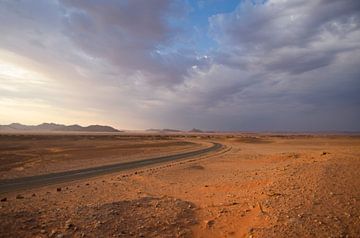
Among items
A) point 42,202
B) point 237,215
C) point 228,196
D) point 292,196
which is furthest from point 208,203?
point 42,202

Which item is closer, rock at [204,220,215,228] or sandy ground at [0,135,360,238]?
sandy ground at [0,135,360,238]

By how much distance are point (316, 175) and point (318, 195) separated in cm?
363

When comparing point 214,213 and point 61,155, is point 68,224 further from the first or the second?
point 61,155

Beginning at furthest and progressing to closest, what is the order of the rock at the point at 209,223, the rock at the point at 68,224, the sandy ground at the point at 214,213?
the rock at the point at 209,223, the rock at the point at 68,224, the sandy ground at the point at 214,213

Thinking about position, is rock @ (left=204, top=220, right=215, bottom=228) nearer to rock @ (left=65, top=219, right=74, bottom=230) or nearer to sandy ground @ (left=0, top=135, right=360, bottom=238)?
sandy ground @ (left=0, top=135, right=360, bottom=238)

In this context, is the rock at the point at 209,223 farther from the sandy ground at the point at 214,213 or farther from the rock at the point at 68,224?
the rock at the point at 68,224

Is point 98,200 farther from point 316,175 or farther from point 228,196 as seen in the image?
point 316,175

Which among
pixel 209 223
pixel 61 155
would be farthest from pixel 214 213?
pixel 61 155

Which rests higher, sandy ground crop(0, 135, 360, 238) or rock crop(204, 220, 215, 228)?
sandy ground crop(0, 135, 360, 238)

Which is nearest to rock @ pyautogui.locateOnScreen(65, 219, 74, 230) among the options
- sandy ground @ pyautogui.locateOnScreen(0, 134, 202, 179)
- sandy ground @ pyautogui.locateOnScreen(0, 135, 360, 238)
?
sandy ground @ pyautogui.locateOnScreen(0, 135, 360, 238)

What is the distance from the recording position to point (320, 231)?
719 cm

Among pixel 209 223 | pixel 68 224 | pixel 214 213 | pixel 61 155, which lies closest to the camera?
pixel 68 224

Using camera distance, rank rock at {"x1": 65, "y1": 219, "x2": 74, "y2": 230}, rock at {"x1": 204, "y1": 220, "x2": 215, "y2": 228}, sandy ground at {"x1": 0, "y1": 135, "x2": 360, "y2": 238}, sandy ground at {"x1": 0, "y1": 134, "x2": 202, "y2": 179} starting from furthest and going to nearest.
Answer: sandy ground at {"x1": 0, "y1": 134, "x2": 202, "y2": 179}
rock at {"x1": 204, "y1": 220, "x2": 215, "y2": 228}
rock at {"x1": 65, "y1": 219, "x2": 74, "y2": 230}
sandy ground at {"x1": 0, "y1": 135, "x2": 360, "y2": 238}

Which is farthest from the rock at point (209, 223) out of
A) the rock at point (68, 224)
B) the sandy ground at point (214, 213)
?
the rock at point (68, 224)
